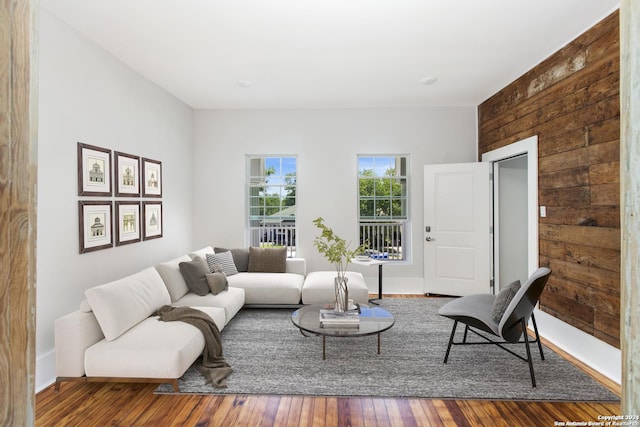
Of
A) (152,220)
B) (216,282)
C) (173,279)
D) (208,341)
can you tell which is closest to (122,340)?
(208,341)

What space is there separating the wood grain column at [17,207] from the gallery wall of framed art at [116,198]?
2.36 meters

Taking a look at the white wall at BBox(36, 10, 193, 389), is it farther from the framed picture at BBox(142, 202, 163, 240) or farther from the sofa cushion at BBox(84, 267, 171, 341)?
the sofa cushion at BBox(84, 267, 171, 341)

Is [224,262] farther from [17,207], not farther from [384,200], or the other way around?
[17,207]

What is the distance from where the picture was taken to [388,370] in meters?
2.72

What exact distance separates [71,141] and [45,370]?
5.77ft

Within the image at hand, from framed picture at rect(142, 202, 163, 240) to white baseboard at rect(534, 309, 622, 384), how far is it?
169 inches

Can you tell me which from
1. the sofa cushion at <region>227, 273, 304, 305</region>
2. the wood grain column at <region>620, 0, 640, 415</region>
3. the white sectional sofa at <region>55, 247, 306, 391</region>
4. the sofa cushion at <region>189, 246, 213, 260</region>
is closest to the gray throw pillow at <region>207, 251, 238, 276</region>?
the sofa cushion at <region>189, 246, 213, 260</region>

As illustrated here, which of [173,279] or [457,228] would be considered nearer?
[173,279]

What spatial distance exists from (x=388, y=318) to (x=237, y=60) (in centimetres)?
287

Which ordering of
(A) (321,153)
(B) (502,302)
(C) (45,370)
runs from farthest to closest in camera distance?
(A) (321,153) → (B) (502,302) → (C) (45,370)

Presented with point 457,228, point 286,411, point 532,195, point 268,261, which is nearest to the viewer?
point 286,411

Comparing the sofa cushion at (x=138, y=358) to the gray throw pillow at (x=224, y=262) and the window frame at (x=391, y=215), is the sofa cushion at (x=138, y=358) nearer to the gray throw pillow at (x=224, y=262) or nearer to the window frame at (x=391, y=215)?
the gray throw pillow at (x=224, y=262)

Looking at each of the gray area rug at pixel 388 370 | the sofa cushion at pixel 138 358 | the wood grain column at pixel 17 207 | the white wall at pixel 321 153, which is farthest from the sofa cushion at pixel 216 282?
the wood grain column at pixel 17 207

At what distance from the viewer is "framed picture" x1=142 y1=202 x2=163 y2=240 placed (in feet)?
13.2
